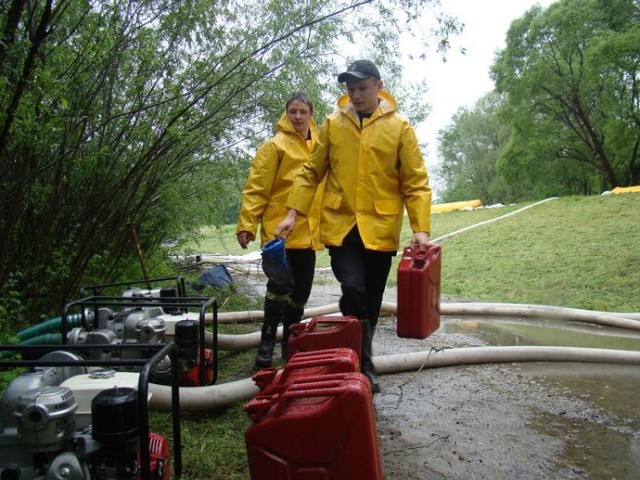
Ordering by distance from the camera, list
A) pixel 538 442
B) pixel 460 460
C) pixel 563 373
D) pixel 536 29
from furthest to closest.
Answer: pixel 536 29
pixel 563 373
pixel 538 442
pixel 460 460

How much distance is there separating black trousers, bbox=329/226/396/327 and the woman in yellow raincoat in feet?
1.76

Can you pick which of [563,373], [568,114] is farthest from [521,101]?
[563,373]

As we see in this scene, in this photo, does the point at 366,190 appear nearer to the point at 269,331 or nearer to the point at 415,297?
the point at 415,297

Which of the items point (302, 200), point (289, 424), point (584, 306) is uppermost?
point (302, 200)

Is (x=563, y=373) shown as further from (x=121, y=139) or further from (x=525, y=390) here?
(x=121, y=139)

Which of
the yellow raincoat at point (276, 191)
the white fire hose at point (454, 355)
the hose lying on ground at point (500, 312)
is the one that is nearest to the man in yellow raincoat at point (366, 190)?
the yellow raincoat at point (276, 191)

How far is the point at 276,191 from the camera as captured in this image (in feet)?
12.8

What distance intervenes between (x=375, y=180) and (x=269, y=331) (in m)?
1.42

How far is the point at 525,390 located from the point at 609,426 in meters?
0.62

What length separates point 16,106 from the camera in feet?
8.73

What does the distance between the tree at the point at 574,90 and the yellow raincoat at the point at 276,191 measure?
2134 centimetres

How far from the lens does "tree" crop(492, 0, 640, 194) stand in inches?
878

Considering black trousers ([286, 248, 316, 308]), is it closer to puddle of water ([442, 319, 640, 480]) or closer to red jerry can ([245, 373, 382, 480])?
puddle of water ([442, 319, 640, 480])

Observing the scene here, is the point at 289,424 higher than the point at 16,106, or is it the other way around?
the point at 16,106
